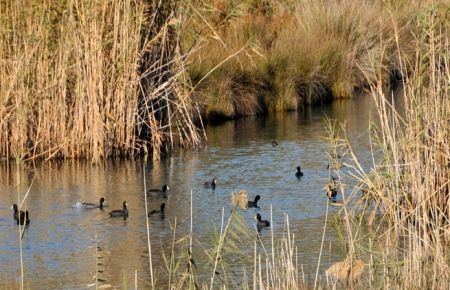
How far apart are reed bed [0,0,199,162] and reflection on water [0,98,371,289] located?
356 millimetres

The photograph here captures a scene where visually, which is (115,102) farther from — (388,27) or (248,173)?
(388,27)

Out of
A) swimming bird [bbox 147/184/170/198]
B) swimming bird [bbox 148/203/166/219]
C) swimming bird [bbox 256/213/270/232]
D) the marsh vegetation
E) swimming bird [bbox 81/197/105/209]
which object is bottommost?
swimming bird [bbox 256/213/270/232]

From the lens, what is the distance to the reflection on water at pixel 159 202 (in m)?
9.33

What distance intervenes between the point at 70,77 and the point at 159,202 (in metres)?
3.18

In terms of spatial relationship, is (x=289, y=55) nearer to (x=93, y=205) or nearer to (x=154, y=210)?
(x=93, y=205)

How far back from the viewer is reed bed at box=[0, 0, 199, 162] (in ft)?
47.0

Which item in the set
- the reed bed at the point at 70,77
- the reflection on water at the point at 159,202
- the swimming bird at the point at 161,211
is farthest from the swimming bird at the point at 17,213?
the reed bed at the point at 70,77

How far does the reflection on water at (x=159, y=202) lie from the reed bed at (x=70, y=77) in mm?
356

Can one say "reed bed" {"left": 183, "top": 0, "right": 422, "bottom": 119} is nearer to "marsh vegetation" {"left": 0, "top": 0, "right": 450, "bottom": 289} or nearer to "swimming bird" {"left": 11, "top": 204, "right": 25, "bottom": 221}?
"marsh vegetation" {"left": 0, "top": 0, "right": 450, "bottom": 289}

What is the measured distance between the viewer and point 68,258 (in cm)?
962

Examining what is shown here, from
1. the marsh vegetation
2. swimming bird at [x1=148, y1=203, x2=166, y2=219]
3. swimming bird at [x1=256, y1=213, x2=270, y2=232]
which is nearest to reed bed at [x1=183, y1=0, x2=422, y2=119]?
the marsh vegetation

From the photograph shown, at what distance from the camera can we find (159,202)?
40.2 feet

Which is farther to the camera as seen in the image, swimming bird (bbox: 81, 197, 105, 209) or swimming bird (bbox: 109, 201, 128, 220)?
swimming bird (bbox: 81, 197, 105, 209)

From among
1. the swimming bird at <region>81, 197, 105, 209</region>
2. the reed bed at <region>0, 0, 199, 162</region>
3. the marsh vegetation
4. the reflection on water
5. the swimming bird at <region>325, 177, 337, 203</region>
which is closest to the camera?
the marsh vegetation
